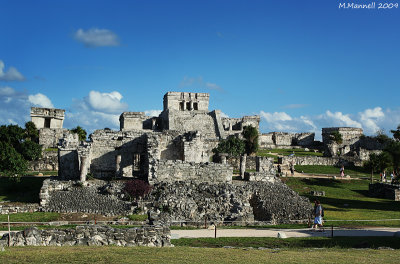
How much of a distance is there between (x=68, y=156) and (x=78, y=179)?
7.59 feet


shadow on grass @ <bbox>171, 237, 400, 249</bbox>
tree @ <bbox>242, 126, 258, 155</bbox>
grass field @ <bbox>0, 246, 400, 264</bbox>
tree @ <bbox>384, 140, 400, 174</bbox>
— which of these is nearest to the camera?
grass field @ <bbox>0, 246, 400, 264</bbox>

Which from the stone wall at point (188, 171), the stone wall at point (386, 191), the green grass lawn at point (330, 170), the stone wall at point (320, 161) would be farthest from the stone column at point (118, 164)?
the stone wall at point (320, 161)

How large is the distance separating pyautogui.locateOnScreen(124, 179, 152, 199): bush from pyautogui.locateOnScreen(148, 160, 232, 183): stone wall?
1.21 metres

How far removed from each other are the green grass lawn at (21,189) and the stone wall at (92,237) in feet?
42.5

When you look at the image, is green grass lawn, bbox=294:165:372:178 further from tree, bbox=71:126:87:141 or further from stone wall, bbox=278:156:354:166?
tree, bbox=71:126:87:141

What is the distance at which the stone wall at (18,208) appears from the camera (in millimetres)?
24281

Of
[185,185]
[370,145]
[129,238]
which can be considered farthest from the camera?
[370,145]

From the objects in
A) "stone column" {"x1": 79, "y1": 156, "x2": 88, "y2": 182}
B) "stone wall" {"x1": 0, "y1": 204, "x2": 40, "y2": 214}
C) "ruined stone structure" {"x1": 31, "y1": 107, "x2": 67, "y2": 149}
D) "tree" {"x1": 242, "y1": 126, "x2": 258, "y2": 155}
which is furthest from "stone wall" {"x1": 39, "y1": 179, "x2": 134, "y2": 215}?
"ruined stone structure" {"x1": 31, "y1": 107, "x2": 67, "y2": 149}

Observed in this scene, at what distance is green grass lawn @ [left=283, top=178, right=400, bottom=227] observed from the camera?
25291 millimetres

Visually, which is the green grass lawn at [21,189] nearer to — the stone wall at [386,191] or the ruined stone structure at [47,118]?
the stone wall at [386,191]

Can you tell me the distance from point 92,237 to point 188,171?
14089mm

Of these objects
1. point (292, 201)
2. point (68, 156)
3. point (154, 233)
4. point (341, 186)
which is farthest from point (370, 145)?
point (154, 233)

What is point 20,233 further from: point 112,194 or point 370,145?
point 370,145

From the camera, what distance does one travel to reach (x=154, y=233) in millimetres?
15266
